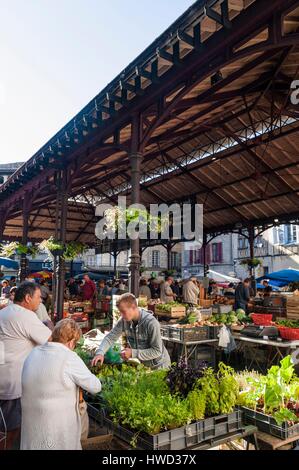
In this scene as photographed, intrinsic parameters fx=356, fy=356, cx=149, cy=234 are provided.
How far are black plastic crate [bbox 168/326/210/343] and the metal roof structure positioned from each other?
305 cm

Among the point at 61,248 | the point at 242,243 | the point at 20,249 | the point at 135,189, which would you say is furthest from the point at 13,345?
the point at 242,243

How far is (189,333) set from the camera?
223 inches

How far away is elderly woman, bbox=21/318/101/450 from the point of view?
1.87m

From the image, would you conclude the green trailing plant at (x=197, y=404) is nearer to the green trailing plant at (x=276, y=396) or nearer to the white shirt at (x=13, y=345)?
the green trailing plant at (x=276, y=396)

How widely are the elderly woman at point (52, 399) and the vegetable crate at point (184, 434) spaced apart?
0.26 meters

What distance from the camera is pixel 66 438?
1890 millimetres

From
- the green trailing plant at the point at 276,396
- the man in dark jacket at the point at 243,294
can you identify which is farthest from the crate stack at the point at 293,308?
the green trailing plant at the point at 276,396

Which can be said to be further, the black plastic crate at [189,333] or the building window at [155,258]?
the building window at [155,258]

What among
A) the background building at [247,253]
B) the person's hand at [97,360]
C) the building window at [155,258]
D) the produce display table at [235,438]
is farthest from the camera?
the building window at [155,258]

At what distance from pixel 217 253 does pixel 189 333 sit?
87.8ft

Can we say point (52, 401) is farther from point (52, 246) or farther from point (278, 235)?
point (278, 235)

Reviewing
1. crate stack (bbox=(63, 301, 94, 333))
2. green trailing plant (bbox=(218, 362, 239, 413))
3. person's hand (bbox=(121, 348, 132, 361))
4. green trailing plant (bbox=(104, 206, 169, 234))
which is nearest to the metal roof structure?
green trailing plant (bbox=(104, 206, 169, 234))

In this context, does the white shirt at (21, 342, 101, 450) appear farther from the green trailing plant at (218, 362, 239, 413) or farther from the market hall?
the green trailing plant at (218, 362, 239, 413)

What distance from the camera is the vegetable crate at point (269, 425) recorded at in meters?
2.15
